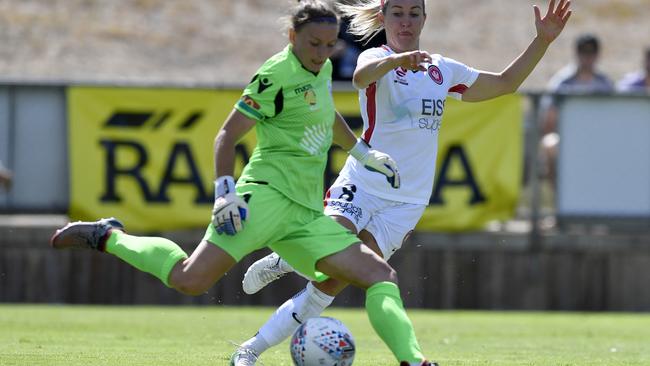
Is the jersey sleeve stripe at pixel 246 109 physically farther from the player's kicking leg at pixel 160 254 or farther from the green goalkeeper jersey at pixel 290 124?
the player's kicking leg at pixel 160 254

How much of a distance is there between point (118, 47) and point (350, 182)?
787 inches

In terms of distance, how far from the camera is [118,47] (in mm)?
28203

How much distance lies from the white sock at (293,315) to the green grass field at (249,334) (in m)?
0.54

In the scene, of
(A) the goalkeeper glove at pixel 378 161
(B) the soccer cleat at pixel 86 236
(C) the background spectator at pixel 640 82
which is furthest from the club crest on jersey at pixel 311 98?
(C) the background spectator at pixel 640 82

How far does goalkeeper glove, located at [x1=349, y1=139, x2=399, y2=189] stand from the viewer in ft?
26.9

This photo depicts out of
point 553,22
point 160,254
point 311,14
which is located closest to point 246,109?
point 311,14

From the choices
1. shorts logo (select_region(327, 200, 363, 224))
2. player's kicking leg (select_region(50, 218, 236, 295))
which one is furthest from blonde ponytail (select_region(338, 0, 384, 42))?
player's kicking leg (select_region(50, 218, 236, 295))

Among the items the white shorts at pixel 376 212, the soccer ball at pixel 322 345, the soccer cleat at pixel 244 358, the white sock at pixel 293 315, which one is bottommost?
the soccer cleat at pixel 244 358

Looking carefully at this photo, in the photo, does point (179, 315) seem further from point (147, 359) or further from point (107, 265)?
point (147, 359)

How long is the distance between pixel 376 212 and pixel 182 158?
252 inches

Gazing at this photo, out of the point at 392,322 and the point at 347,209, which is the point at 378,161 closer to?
the point at 347,209

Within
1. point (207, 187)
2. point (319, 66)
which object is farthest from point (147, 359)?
point (207, 187)

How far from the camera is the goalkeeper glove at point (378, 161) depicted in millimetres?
8203

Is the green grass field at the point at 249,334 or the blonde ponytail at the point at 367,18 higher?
the blonde ponytail at the point at 367,18
